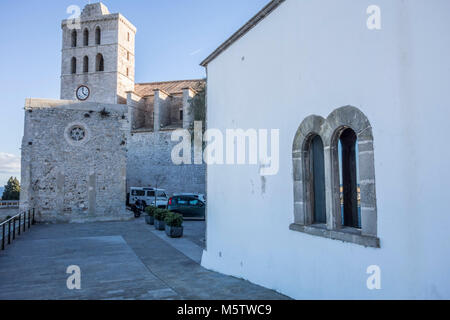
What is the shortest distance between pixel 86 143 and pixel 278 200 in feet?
50.6

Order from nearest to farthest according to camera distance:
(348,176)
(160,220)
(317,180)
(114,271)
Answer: (348,176) < (317,180) < (114,271) < (160,220)

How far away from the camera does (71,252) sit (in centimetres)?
899

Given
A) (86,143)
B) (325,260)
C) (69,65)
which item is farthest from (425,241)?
(69,65)

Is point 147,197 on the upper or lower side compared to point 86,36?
lower

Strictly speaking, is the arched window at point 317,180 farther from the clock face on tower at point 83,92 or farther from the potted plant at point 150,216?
the clock face on tower at point 83,92

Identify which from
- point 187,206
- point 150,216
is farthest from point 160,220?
point 187,206

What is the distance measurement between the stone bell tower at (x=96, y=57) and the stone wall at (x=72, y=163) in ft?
59.4

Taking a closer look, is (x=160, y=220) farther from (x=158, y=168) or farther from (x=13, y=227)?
(x=158, y=168)

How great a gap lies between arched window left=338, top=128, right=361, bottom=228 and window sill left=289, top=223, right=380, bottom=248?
30 centimetres

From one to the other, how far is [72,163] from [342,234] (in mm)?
16838

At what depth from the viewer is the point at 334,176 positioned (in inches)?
158

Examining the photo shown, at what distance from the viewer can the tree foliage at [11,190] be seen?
3356cm

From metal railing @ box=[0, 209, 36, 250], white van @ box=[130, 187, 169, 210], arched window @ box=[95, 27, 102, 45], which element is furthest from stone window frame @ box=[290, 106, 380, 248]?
arched window @ box=[95, 27, 102, 45]

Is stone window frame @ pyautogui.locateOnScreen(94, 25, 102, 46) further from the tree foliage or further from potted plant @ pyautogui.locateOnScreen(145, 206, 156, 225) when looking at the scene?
potted plant @ pyautogui.locateOnScreen(145, 206, 156, 225)
